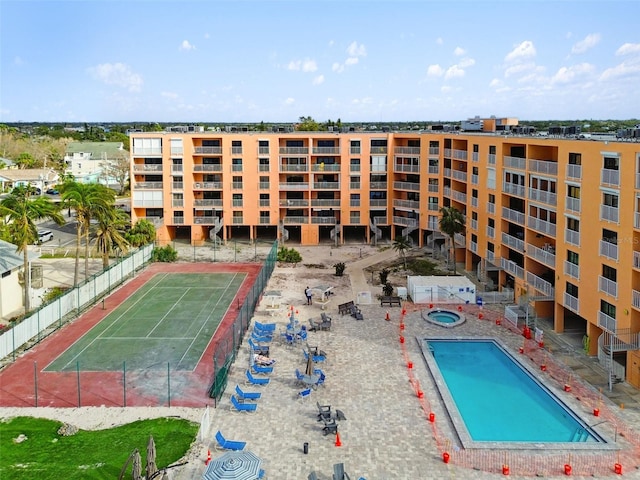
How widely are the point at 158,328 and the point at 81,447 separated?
Result: 49.7 feet

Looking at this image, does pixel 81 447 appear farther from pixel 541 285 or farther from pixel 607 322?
pixel 541 285

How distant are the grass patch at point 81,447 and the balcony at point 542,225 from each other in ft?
78.6

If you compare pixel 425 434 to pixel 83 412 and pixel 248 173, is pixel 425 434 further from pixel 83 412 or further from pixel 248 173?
pixel 248 173

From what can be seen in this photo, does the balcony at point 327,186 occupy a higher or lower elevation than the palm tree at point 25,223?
higher

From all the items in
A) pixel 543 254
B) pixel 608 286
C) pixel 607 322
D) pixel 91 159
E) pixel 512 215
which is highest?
pixel 91 159

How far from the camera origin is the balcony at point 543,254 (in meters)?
36.0

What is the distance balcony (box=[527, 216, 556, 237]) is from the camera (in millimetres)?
36103

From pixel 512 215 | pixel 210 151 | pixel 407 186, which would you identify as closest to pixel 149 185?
pixel 210 151

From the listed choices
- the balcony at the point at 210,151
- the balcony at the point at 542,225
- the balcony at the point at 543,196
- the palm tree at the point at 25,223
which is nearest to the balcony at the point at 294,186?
the balcony at the point at 210,151

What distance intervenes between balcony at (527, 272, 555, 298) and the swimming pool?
483 centimetres

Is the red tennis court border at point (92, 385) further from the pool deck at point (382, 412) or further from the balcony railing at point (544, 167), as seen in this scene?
the balcony railing at point (544, 167)

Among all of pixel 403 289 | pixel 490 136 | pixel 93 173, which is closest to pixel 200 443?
pixel 403 289

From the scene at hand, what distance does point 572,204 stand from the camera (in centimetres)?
3375

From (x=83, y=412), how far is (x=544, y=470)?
62.8 ft
